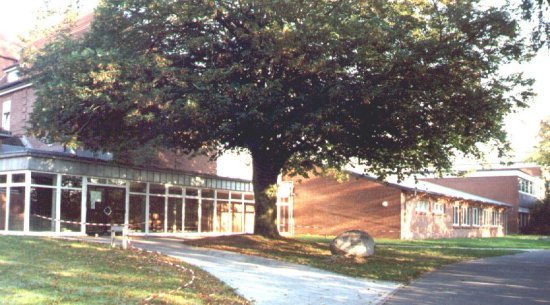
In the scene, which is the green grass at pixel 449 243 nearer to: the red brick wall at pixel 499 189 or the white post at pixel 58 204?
the white post at pixel 58 204

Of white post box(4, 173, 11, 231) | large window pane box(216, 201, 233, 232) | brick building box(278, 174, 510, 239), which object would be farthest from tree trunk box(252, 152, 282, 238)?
brick building box(278, 174, 510, 239)

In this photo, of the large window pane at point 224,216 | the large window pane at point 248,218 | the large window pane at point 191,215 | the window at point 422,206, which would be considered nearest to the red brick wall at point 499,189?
the window at point 422,206

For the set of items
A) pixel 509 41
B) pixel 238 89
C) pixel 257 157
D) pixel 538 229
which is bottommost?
pixel 538 229

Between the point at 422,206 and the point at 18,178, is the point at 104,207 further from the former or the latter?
the point at 422,206

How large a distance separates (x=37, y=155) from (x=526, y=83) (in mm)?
18234

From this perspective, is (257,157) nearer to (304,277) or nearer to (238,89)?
(238,89)

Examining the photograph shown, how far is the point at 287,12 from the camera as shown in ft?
56.0

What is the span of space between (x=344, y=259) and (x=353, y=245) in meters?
0.50

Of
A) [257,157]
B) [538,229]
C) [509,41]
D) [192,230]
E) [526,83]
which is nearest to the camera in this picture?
[509,41]

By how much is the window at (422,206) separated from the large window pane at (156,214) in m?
17.0

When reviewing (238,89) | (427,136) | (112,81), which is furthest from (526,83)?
(112,81)

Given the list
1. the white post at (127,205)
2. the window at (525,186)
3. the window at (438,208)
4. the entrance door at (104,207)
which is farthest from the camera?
the window at (525,186)

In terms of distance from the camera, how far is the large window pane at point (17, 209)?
23453 millimetres

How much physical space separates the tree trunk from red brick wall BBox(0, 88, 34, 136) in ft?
53.1
